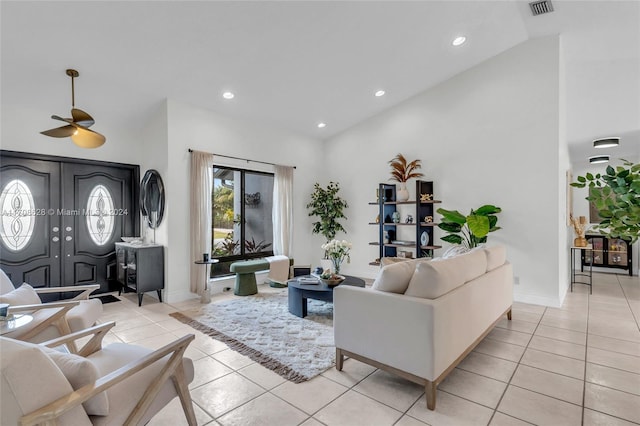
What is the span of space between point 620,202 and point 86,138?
15.1 feet

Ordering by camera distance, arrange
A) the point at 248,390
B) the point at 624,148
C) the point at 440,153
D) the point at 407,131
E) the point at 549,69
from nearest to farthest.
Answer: the point at 248,390 → the point at 549,69 → the point at 440,153 → the point at 407,131 → the point at 624,148

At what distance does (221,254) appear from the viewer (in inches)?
219

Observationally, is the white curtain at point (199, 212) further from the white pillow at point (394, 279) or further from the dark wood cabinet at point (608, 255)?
the dark wood cabinet at point (608, 255)

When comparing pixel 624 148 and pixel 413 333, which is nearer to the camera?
pixel 413 333

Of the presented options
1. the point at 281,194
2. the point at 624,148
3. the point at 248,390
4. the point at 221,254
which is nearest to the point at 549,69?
the point at 624,148

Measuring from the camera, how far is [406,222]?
5832 millimetres

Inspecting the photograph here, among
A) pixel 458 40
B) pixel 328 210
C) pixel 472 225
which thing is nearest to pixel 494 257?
pixel 472 225

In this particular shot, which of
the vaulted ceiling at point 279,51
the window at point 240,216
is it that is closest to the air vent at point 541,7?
the vaulted ceiling at point 279,51

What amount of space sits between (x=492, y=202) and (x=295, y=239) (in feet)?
12.2

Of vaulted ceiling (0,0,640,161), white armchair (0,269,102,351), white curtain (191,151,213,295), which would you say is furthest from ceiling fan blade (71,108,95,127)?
white armchair (0,269,102,351)

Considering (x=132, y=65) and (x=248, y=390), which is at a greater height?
(x=132, y=65)

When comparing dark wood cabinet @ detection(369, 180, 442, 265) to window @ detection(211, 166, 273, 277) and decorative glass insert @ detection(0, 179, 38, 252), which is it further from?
decorative glass insert @ detection(0, 179, 38, 252)

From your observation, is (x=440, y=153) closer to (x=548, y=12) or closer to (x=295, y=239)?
(x=548, y=12)

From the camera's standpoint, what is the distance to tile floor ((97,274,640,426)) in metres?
2.04
